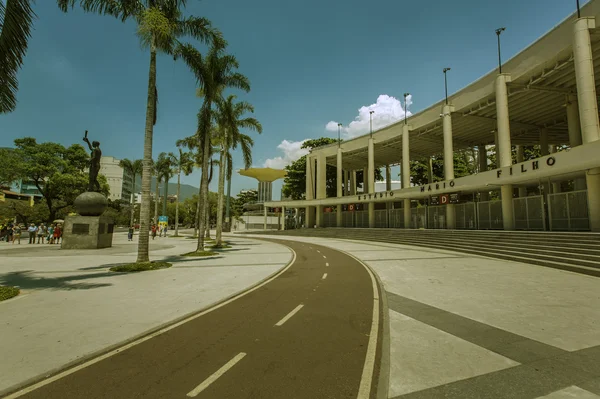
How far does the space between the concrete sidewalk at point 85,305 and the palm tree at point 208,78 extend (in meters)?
8.69

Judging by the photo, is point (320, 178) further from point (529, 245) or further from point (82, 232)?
point (529, 245)

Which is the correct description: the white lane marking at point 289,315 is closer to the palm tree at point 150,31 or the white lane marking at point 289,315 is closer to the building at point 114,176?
the palm tree at point 150,31

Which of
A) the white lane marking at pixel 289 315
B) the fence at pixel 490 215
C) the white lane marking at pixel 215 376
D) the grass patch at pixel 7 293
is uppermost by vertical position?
the fence at pixel 490 215

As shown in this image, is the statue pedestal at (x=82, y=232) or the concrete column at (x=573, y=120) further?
the concrete column at (x=573, y=120)

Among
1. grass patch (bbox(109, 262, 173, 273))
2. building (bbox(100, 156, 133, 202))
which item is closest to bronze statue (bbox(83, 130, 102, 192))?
grass patch (bbox(109, 262, 173, 273))

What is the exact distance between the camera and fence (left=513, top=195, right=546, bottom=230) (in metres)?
21.6

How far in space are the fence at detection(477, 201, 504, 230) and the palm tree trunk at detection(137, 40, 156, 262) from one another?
26542 millimetres

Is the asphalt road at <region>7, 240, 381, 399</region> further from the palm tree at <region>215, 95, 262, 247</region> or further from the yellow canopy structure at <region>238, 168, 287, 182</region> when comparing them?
the yellow canopy structure at <region>238, 168, 287, 182</region>

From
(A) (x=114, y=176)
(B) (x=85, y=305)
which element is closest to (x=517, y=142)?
(B) (x=85, y=305)

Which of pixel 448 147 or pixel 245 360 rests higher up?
pixel 448 147

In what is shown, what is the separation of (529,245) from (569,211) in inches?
204

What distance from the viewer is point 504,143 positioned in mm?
24609

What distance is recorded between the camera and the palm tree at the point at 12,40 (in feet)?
25.0

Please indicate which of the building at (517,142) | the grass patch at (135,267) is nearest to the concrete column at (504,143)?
the building at (517,142)
